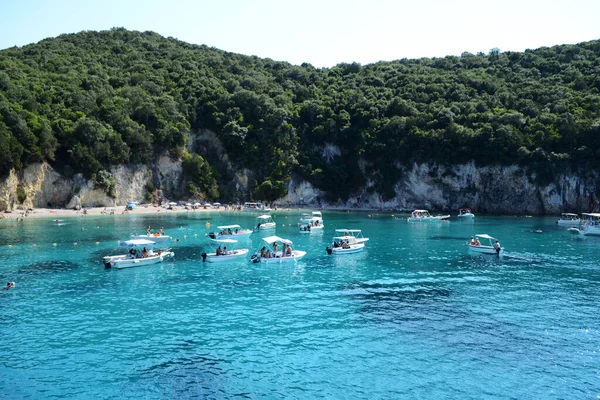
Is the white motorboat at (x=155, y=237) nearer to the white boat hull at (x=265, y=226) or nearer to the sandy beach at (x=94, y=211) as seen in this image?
the white boat hull at (x=265, y=226)

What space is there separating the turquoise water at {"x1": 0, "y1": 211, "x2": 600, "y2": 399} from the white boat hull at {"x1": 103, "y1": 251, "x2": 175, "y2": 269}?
33.1 inches

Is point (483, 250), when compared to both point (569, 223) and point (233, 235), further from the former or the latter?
point (569, 223)

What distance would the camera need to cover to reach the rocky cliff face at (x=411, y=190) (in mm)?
91250

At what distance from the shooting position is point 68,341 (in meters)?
25.3

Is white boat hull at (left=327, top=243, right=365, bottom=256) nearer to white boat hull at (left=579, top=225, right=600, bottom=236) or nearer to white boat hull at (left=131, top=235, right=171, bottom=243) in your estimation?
white boat hull at (left=131, top=235, right=171, bottom=243)

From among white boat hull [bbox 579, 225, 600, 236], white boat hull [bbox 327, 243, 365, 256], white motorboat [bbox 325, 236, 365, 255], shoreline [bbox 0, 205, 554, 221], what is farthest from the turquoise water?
shoreline [bbox 0, 205, 554, 221]

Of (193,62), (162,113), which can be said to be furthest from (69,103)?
(193,62)

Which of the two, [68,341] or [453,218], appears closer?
[68,341]

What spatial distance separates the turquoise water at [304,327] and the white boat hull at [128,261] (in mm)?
841

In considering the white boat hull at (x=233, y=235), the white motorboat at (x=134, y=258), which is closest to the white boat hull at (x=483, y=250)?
the white boat hull at (x=233, y=235)

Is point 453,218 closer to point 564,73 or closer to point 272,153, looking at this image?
point 272,153

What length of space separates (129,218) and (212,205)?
2734 centimetres

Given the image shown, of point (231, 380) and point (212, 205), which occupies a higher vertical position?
point (212, 205)

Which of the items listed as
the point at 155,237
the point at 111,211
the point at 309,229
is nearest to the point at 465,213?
the point at 309,229
